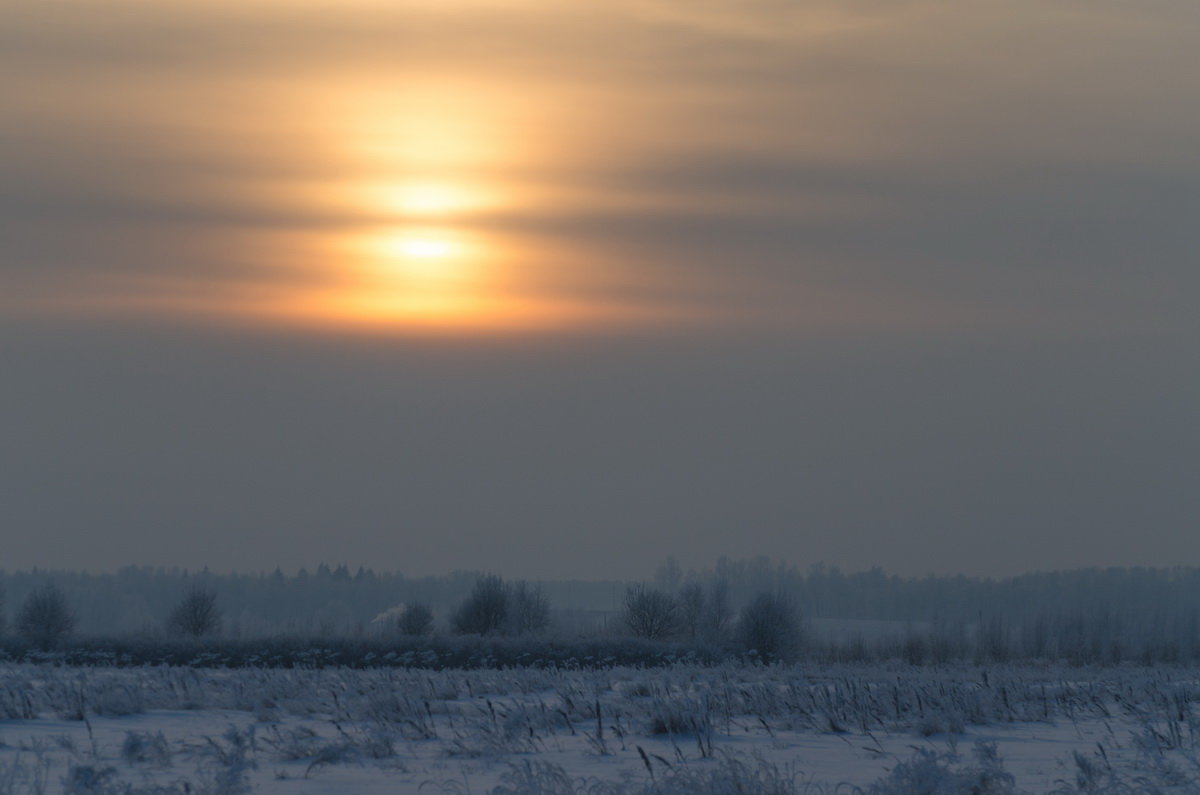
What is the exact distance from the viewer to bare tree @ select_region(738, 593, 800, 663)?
67.4 metres

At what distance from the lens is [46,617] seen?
75688 mm

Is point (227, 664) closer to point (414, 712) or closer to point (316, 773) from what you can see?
point (414, 712)

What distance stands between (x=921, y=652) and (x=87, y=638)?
4608cm

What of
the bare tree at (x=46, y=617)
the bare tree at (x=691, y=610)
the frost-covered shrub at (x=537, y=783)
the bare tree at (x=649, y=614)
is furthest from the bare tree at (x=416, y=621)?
the frost-covered shrub at (x=537, y=783)

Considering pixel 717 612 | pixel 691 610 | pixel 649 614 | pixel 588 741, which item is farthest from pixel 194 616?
pixel 588 741

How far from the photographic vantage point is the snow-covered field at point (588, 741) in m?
11.3

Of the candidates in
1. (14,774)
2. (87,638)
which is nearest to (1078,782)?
(14,774)

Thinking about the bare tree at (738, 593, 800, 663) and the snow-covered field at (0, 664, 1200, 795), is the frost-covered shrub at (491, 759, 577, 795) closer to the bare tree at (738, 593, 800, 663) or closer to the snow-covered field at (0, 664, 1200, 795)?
the snow-covered field at (0, 664, 1200, 795)

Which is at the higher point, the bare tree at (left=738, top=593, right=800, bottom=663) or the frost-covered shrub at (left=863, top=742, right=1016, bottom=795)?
the frost-covered shrub at (left=863, top=742, right=1016, bottom=795)

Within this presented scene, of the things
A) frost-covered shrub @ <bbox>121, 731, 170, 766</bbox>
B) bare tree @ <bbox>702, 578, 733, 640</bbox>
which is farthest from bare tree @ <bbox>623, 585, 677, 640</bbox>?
frost-covered shrub @ <bbox>121, 731, 170, 766</bbox>

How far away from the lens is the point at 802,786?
1168 cm

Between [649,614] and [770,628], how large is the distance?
1683cm

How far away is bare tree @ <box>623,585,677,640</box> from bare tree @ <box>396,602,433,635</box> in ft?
46.1

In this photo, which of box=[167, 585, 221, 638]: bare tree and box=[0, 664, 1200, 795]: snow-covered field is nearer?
box=[0, 664, 1200, 795]: snow-covered field
